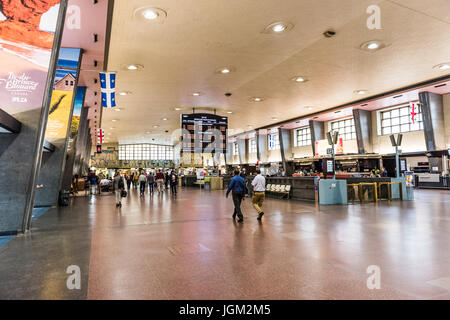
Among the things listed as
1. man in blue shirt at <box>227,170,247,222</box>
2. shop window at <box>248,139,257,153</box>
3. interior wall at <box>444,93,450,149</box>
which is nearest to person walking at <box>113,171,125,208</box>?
man in blue shirt at <box>227,170,247,222</box>

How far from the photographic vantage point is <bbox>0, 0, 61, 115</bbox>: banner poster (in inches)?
229

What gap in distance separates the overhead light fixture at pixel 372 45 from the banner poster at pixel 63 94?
10.2 meters

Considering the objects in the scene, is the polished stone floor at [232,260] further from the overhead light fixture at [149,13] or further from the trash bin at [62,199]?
the overhead light fixture at [149,13]

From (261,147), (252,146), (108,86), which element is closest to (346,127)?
(261,147)

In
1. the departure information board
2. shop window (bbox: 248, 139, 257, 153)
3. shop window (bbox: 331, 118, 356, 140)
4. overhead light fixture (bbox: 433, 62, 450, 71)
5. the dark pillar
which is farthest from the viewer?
shop window (bbox: 248, 139, 257, 153)

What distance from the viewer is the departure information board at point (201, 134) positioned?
1609 centimetres

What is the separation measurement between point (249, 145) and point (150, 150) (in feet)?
70.8

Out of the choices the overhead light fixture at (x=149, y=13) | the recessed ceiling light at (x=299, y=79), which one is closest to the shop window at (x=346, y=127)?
the recessed ceiling light at (x=299, y=79)

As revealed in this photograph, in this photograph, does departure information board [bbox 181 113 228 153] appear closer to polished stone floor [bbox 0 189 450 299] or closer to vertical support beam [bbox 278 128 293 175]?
polished stone floor [bbox 0 189 450 299]

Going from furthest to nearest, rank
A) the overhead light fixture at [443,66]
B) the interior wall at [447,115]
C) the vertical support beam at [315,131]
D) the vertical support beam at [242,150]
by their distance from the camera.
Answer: the vertical support beam at [242,150] → the vertical support beam at [315,131] → the interior wall at [447,115] → the overhead light fixture at [443,66]

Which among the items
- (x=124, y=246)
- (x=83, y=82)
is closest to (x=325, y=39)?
(x=124, y=246)

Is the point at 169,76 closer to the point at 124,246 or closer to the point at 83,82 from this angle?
the point at 83,82

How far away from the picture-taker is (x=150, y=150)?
49969 millimetres

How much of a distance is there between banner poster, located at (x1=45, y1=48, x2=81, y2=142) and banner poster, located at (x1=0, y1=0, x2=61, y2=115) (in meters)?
3.90
